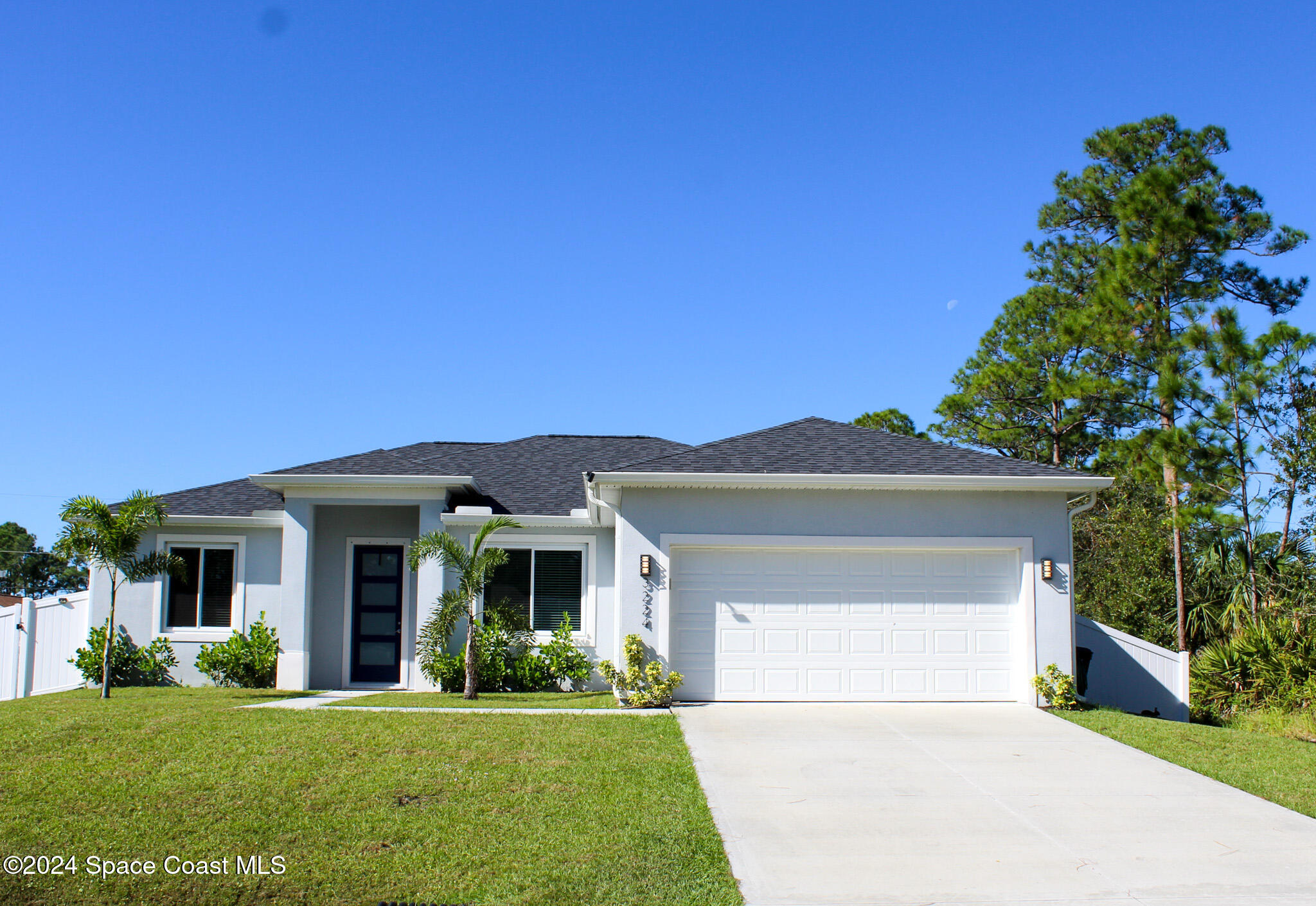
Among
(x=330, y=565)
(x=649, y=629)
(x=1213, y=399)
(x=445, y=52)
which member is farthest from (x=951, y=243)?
(x=330, y=565)

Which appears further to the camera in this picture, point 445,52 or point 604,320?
point 604,320

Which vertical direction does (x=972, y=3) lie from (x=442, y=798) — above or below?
above

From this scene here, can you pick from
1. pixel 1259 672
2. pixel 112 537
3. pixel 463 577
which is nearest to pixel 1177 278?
pixel 1259 672

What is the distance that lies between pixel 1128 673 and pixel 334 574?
1351 centimetres

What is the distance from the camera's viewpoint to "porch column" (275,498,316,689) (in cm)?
1413

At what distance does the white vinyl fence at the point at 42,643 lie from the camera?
14.4m

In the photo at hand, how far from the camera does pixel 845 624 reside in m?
12.4

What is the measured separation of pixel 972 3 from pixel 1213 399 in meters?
10.1

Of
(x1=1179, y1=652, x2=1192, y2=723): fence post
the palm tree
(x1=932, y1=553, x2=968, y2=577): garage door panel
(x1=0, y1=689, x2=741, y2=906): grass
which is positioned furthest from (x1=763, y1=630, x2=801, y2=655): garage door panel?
(x1=1179, y1=652, x2=1192, y2=723): fence post

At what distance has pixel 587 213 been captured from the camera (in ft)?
63.0

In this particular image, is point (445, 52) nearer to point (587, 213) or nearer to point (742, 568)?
point (587, 213)

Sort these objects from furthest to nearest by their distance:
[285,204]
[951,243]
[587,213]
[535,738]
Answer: [951,243]
[587,213]
[285,204]
[535,738]

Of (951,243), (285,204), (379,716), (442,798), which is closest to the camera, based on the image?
(442,798)

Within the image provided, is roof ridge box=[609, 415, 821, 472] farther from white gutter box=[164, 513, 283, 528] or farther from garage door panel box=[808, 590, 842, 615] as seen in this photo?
white gutter box=[164, 513, 283, 528]
